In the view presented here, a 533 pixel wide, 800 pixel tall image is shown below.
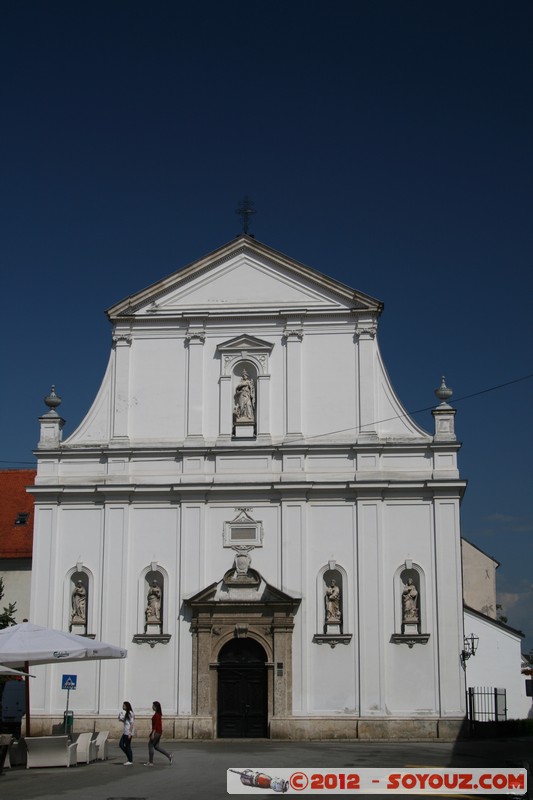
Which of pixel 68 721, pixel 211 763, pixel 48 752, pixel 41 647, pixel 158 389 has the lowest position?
pixel 211 763

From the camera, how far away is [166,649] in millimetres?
31031

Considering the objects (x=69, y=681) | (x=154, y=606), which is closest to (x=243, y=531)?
(x=154, y=606)

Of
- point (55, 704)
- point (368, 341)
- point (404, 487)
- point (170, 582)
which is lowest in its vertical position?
point (55, 704)

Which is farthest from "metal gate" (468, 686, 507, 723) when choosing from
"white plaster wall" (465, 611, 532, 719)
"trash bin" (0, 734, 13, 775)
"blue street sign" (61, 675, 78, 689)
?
"trash bin" (0, 734, 13, 775)

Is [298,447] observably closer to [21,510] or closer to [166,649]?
[166,649]

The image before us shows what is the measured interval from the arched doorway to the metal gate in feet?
28.5

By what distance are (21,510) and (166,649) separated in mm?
13641

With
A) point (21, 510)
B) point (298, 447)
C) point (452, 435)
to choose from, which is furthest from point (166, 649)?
Answer: point (21, 510)

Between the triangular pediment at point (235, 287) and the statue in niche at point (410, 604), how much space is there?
8.69 metres

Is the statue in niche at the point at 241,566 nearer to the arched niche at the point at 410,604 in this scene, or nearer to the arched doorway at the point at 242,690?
the arched doorway at the point at 242,690

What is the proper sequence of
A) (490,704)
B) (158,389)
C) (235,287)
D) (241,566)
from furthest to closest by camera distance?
(490,704)
(235,287)
(158,389)
(241,566)

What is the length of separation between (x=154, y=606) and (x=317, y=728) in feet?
18.3

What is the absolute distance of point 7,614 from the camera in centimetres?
3638

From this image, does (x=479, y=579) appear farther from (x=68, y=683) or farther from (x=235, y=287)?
(x=68, y=683)
